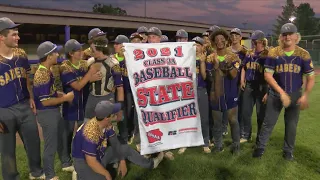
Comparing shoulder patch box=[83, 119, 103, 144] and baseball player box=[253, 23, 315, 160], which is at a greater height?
baseball player box=[253, 23, 315, 160]

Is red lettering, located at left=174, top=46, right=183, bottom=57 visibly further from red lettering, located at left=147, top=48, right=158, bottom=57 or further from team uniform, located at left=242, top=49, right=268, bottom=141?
team uniform, located at left=242, top=49, right=268, bottom=141

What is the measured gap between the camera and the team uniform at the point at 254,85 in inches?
230

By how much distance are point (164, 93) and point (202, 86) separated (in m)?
1.34

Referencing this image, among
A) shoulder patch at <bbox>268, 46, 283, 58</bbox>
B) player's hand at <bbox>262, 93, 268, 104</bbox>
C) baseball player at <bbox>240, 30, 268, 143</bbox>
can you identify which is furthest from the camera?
baseball player at <bbox>240, 30, 268, 143</bbox>

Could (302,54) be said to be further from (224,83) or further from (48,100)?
(48,100)

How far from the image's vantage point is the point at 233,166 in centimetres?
495

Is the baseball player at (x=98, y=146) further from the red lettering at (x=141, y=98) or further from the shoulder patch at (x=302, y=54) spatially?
the shoulder patch at (x=302, y=54)

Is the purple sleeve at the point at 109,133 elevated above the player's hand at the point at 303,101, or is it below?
below

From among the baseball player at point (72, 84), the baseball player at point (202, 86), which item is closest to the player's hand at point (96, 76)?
the baseball player at point (72, 84)

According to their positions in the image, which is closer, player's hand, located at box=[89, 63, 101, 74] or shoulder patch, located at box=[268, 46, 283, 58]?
player's hand, located at box=[89, 63, 101, 74]

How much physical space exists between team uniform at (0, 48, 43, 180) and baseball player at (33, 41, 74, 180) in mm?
194

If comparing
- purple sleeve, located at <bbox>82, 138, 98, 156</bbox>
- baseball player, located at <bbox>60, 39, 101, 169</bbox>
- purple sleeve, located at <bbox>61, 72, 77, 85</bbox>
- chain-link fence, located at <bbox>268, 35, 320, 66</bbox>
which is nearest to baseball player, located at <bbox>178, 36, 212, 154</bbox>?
baseball player, located at <bbox>60, 39, 101, 169</bbox>

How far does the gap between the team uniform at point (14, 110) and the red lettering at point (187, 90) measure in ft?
7.76

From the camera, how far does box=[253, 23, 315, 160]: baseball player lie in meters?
4.83
